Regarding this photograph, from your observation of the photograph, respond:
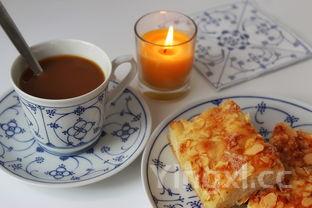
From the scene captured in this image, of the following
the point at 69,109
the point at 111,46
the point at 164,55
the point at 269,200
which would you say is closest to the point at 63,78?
the point at 69,109

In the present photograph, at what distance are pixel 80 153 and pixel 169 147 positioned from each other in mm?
197

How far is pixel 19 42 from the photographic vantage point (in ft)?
3.17

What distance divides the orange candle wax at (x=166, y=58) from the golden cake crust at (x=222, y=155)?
0.64 feet

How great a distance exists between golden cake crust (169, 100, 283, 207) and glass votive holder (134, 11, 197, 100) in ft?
0.64

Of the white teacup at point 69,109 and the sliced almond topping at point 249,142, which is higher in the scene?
the white teacup at point 69,109

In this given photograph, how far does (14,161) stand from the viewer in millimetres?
962

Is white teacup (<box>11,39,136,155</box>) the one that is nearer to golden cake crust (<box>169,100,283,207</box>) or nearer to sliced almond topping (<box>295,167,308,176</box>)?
golden cake crust (<box>169,100,283,207</box>)

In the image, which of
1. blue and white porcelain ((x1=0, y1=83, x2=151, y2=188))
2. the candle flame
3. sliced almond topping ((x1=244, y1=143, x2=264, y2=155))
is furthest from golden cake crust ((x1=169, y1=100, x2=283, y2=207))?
the candle flame

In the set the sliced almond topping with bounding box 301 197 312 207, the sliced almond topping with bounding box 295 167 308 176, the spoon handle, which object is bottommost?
the sliced almond topping with bounding box 295 167 308 176

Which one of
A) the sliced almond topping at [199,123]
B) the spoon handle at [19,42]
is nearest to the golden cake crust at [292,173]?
the sliced almond topping at [199,123]

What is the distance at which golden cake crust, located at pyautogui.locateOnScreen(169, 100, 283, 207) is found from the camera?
2.78 ft

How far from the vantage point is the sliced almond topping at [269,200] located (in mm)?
833

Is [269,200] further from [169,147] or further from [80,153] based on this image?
[80,153]

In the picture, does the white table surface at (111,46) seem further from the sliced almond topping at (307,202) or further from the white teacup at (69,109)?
the sliced almond topping at (307,202)
